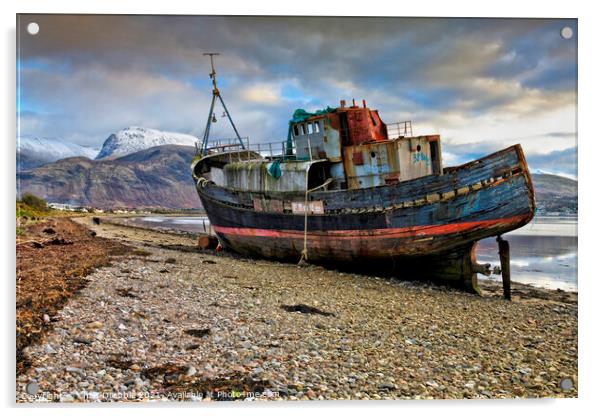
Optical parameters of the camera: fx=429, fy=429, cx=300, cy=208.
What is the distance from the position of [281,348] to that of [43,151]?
508cm

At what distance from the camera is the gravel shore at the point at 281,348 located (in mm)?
5148

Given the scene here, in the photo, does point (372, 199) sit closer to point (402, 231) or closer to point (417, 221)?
point (402, 231)

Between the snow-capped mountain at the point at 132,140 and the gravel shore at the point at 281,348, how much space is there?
2362 millimetres

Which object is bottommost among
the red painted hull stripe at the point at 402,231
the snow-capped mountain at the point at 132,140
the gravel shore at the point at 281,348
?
the gravel shore at the point at 281,348

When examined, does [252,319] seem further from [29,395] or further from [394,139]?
[394,139]

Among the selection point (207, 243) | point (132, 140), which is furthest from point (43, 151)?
point (207, 243)

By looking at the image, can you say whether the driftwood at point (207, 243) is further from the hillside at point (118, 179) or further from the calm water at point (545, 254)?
the calm water at point (545, 254)

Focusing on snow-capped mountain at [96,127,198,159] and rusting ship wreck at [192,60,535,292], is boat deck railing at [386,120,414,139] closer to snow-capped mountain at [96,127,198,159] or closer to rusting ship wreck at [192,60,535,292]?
rusting ship wreck at [192,60,535,292]

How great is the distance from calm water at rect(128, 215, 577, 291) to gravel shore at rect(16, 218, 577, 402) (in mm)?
1067

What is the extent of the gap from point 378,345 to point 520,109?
468 centimetres

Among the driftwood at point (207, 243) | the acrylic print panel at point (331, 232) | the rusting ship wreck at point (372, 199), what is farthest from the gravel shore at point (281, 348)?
the driftwood at point (207, 243)

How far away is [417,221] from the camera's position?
394 inches

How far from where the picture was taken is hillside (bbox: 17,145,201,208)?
767cm

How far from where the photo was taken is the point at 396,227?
33.7 feet
